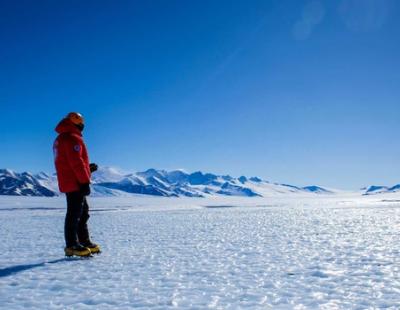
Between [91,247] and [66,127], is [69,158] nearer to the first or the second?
[66,127]

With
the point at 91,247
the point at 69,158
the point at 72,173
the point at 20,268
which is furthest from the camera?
the point at 91,247

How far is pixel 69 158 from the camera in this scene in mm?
6070

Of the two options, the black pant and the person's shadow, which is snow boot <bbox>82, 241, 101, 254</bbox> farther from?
the person's shadow

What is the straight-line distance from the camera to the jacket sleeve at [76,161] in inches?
239

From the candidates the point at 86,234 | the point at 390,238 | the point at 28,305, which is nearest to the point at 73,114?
the point at 86,234

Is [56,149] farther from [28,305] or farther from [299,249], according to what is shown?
[299,249]

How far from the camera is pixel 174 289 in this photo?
4.18 metres

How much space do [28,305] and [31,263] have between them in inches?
96.7

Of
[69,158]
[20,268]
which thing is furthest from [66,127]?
[20,268]

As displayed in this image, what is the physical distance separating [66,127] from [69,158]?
0.52m

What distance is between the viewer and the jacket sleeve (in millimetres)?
6059

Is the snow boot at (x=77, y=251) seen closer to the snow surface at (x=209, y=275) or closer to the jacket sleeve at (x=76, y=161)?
the snow surface at (x=209, y=275)

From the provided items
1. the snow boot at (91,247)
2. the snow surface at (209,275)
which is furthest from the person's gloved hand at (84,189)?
the snow surface at (209,275)

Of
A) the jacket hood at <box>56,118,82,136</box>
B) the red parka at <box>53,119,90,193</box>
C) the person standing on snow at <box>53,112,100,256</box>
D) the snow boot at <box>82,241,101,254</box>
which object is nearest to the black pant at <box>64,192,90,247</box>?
the person standing on snow at <box>53,112,100,256</box>
